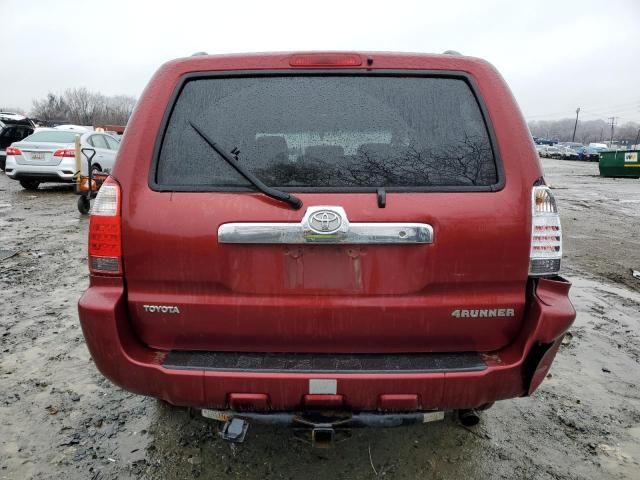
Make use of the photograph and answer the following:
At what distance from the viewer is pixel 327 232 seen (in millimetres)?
1948

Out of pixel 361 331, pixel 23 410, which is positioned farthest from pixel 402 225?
pixel 23 410

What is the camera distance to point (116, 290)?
2.10m

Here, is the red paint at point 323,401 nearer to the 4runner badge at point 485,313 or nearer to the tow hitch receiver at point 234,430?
the tow hitch receiver at point 234,430

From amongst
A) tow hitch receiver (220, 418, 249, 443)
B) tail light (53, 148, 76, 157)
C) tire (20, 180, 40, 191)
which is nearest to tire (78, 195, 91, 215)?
tail light (53, 148, 76, 157)

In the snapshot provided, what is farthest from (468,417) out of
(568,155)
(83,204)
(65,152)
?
(568,155)

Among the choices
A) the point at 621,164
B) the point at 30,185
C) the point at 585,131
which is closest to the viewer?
the point at 30,185

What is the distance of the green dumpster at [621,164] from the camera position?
2577cm

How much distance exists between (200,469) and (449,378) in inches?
57.9

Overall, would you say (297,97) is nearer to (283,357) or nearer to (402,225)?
(402,225)

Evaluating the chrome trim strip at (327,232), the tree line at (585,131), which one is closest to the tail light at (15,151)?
the chrome trim strip at (327,232)

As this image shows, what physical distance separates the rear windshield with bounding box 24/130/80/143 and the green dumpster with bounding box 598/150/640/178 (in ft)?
86.9

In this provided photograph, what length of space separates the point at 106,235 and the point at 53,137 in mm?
13584

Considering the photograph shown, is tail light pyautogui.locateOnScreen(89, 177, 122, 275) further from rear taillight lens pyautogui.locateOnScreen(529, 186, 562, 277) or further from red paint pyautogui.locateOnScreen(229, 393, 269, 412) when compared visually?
rear taillight lens pyautogui.locateOnScreen(529, 186, 562, 277)

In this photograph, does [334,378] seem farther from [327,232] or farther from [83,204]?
[83,204]
